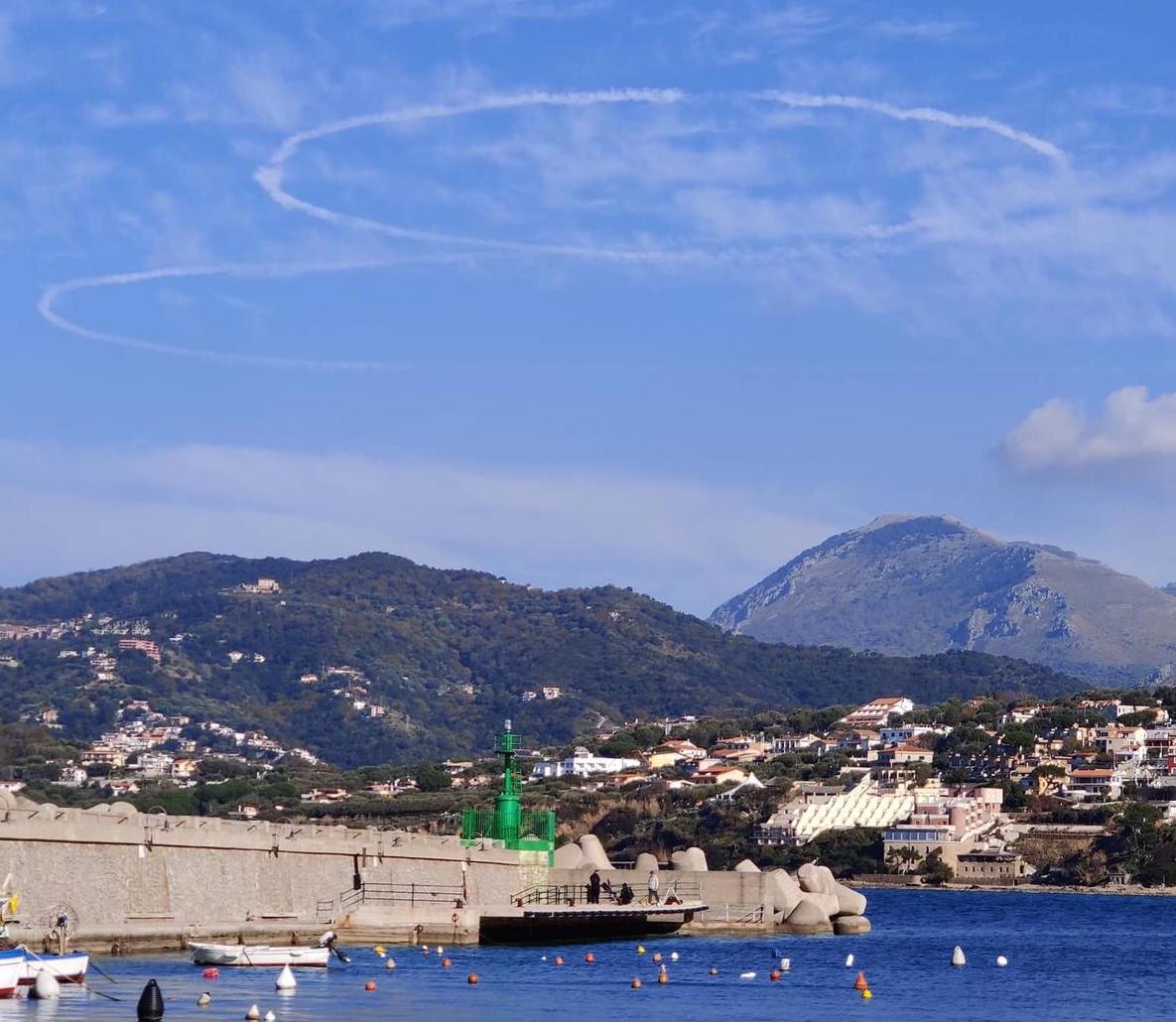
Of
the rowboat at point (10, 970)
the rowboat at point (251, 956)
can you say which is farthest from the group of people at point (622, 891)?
the rowboat at point (10, 970)

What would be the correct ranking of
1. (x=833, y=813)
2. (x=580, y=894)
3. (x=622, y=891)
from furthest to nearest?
(x=833, y=813) < (x=580, y=894) < (x=622, y=891)

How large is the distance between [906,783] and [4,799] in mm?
137228

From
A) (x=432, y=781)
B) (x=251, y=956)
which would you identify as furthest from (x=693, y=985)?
(x=432, y=781)

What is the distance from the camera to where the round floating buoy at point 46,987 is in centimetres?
3900

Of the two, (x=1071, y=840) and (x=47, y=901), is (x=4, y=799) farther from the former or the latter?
(x=1071, y=840)

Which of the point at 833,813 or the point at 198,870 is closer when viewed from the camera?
the point at 198,870

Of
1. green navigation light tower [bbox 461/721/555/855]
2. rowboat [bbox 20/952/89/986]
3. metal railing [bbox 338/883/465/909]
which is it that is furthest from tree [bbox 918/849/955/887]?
rowboat [bbox 20/952/89/986]

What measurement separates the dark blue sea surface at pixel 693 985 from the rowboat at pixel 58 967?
0.45 m

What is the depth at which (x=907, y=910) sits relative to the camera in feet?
344

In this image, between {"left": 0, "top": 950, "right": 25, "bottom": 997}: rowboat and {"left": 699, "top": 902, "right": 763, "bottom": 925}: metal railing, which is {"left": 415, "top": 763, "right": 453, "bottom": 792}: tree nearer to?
{"left": 699, "top": 902, "right": 763, "bottom": 925}: metal railing

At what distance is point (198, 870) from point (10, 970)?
12.7m

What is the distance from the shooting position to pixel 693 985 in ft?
166

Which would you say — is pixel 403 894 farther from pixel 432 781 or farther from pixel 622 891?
pixel 432 781

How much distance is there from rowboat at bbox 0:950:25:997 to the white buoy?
0.32 meters
